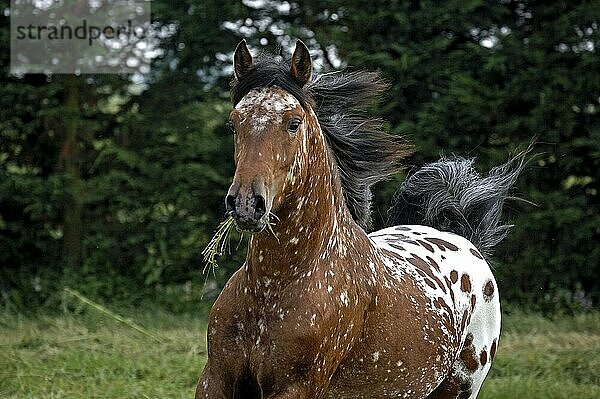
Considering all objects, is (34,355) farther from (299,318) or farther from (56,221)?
(299,318)

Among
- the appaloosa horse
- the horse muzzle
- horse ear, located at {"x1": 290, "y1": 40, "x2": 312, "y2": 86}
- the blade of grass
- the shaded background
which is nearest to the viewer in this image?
the horse muzzle

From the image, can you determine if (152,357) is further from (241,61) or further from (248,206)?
(248,206)

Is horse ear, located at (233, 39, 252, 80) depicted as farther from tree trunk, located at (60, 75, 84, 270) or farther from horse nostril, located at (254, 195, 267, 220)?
tree trunk, located at (60, 75, 84, 270)

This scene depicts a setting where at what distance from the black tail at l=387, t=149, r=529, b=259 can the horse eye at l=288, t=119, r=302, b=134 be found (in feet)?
7.78

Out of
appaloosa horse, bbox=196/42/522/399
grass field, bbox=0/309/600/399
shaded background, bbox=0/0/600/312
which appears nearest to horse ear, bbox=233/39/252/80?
appaloosa horse, bbox=196/42/522/399

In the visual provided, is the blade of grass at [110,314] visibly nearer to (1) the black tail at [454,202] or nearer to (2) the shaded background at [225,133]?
(2) the shaded background at [225,133]

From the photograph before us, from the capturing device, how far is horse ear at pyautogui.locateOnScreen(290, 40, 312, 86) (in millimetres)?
3447

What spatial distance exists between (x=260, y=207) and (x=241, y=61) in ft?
2.41

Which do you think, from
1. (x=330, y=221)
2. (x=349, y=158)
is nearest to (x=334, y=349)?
(x=330, y=221)

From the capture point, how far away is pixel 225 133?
9.45 m

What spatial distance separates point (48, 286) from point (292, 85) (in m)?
6.83

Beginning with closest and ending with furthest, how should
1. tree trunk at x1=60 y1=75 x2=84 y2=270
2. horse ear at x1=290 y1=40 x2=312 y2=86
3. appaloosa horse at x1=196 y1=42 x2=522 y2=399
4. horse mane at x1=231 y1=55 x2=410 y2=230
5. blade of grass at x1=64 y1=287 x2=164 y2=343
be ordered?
appaloosa horse at x1=196 y1=42 x2=522 y2=399, horse ear at x1=290 y1=40 x2=312 y2=86, horse mane at x1=231 y1=55 x2=410 y2=230, blade of grass at x1=64 y1=287 x2=164 y2=343, tree trunk at x1=60 y1=75 x2=84 y2=270

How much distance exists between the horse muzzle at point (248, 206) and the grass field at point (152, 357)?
3236mm

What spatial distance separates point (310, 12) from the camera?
9344 millimetres
